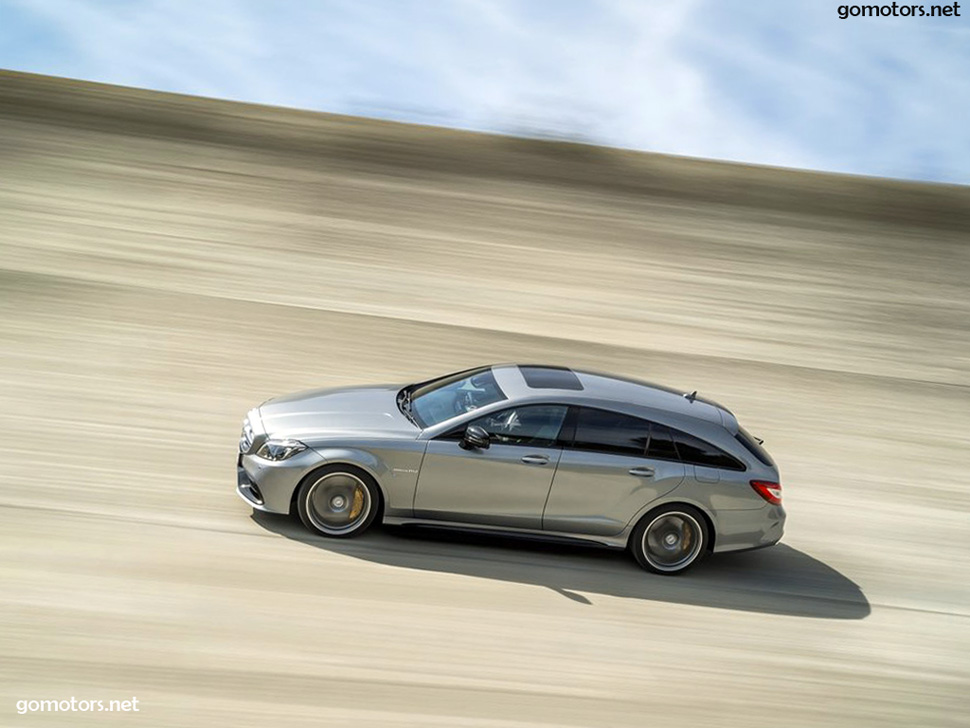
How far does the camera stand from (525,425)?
26.9ft

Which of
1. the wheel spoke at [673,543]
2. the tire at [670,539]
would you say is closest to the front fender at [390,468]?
the tire at [670,539]

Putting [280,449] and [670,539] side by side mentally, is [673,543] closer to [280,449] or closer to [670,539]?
[670,539]

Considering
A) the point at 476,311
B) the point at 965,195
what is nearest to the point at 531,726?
the point at 476,311

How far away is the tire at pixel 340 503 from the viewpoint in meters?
7.97

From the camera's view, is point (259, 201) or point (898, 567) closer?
point (898, 567)

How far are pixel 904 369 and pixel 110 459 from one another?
10423 mm

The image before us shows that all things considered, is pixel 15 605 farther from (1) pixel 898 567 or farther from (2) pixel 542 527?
(1) pixel 898 567

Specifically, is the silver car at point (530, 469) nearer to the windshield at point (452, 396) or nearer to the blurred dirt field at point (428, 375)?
the windshield at point (452, 396)

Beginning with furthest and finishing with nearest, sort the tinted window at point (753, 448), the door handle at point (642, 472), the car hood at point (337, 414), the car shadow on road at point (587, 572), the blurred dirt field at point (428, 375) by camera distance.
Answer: the tinted window at point (753, 448), the door handle at point (642, 472), the car hood at point (337, 414), the car shadow on road at point (587, 572), the blurred dirt field at point (428, 375)

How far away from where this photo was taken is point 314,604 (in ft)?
22.7

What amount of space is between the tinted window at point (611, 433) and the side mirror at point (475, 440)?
756 mm

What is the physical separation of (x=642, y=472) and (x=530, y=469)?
927 millimetres

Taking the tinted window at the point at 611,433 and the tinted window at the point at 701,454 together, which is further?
the tinted window at the point at 701,454

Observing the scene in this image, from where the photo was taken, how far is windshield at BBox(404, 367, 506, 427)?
8.38 meters
